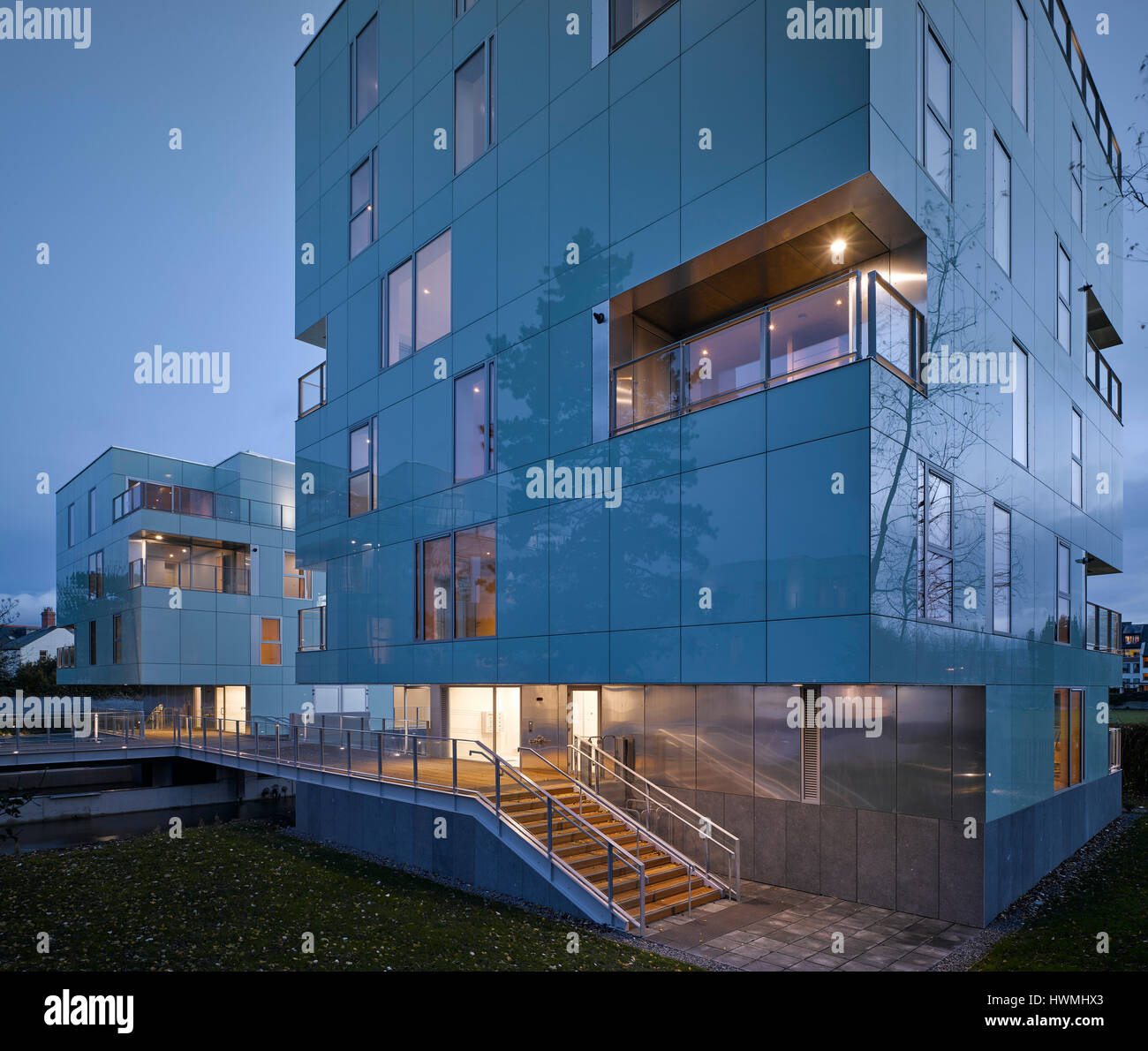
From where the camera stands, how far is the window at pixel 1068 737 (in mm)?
14898

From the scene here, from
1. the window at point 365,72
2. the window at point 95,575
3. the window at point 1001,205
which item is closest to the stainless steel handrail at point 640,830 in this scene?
the window at point 1001,205

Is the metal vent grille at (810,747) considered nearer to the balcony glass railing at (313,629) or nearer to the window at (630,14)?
the window at (630,14)

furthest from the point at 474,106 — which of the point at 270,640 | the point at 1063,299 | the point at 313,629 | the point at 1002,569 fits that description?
the point at 270,640

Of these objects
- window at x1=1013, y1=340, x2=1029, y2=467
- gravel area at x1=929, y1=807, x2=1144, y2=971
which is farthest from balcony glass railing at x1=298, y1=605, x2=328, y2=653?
window at x1=1013, y1=340, x2=1029, y2=467

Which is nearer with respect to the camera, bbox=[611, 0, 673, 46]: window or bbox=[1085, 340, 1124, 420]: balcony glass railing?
bbox=[611, 0, 673, 46]: window

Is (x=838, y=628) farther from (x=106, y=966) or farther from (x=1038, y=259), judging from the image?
(x=1038, y=259)

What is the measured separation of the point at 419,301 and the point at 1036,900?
15608 mm

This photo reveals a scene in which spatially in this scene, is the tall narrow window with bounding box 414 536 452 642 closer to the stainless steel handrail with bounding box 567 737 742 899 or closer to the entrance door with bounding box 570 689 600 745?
the entrance door with bounding box 570 689 600 745

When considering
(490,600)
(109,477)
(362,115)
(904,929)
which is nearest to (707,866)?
(904,929)

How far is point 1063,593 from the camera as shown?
1645cm

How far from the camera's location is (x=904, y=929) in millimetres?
10273

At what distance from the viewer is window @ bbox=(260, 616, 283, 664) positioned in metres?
36.8

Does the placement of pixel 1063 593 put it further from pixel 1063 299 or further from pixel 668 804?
pixel 668 804

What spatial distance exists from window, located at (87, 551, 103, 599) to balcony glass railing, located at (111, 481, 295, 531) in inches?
114
